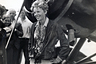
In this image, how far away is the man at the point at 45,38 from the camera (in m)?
1.71

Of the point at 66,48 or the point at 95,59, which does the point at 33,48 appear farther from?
the point at 95,59

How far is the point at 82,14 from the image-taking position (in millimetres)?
1808

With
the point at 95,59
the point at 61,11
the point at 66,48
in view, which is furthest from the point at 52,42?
the point at 95,59

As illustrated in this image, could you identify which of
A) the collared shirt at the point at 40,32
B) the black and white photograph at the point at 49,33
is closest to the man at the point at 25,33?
the black and white photograph at the point at 49,33

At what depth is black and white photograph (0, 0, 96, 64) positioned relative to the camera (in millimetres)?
1723

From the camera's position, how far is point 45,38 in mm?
1722

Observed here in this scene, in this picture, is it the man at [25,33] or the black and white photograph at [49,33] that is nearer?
the black and white photograph at [49,33]

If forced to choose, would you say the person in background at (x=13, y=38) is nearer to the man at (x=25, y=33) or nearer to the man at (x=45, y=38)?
the man at (x=25, y=33)

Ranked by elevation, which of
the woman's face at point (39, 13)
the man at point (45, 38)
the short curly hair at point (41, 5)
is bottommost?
the man at point (45, 38)

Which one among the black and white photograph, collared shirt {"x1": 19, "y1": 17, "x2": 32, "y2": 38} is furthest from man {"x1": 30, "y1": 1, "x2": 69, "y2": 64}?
collared shirt {"x1": 19, "y1": 17, "x2": 32, "y2": 38}

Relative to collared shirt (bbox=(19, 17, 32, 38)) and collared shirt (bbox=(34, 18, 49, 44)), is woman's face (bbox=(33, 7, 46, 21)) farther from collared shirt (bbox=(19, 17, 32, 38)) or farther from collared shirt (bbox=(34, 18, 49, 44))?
collared shirt (bbox=(19, 17, 32, 38))

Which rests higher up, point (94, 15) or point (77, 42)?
point (94, 15)

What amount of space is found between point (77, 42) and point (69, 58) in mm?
134

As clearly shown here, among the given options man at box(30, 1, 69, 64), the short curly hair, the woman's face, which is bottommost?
man at box(30, 1, 69, 64)
